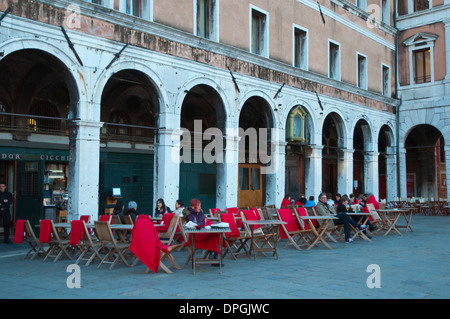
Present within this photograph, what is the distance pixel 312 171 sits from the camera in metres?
18.0

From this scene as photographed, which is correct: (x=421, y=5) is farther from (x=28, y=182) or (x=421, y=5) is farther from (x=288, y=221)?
(x=28, y=182)

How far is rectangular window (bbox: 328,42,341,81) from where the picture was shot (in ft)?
64.3

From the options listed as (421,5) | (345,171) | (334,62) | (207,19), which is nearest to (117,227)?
(207,19)

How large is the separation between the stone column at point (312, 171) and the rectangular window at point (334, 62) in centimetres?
344

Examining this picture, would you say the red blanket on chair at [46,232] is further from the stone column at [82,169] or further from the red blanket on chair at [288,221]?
the red blanket on chair at [288,221]

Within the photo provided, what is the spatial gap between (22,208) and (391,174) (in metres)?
16.9

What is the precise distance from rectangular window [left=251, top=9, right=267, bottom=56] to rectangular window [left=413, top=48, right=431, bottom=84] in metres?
10.8

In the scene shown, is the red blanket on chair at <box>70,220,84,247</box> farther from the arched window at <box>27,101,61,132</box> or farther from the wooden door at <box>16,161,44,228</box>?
the arched window at <box>27,101,61,132</box>

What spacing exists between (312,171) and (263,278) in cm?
1160

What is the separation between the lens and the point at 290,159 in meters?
20.7

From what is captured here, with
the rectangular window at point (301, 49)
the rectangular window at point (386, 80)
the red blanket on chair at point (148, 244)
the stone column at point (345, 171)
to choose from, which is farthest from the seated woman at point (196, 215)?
the rectangular window at point (386, 80)

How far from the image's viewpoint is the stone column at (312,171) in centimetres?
1791

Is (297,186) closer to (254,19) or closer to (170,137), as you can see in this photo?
(254,19)

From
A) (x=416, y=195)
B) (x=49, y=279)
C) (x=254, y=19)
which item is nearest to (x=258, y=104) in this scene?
(x=254, y=19)
